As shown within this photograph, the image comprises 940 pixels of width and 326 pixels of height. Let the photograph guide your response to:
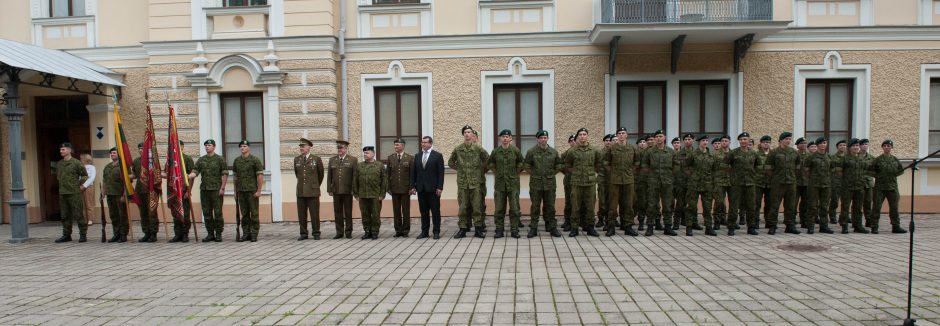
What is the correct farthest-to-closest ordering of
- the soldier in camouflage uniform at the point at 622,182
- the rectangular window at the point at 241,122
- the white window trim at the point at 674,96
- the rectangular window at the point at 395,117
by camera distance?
the rectangular window at the point at 395,117, the rectangular window at the point at 241,122, the white window trim at the point at 674,96, the soldier in camouflage uniform at the point at 622,182

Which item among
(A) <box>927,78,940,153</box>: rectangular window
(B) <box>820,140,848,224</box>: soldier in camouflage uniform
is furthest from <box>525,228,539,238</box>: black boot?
(A) <box>927,78,940,153</box>: rectangular window

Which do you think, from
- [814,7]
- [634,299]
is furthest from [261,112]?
[814,7]

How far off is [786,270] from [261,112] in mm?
10000

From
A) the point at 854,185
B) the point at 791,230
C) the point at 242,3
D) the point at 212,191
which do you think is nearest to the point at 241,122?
Answer: the point at 242,3

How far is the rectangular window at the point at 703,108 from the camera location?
1121 cm

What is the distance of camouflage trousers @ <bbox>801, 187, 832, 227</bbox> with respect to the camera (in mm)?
9000

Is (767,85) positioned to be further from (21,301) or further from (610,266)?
(21,301)

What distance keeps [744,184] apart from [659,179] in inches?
55.2

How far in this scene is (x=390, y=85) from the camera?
11.5 meters

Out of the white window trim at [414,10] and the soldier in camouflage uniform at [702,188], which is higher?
the white window trim at [414,10]

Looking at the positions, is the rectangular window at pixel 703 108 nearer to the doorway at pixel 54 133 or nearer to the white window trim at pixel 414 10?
the white window trim at pixel 414 10

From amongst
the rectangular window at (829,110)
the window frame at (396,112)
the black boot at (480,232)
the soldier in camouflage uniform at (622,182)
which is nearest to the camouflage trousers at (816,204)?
the rectangular window at (829,110)

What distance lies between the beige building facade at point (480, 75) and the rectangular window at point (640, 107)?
0.03 m

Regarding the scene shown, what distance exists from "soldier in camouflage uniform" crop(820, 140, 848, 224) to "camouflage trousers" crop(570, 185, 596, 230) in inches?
167
